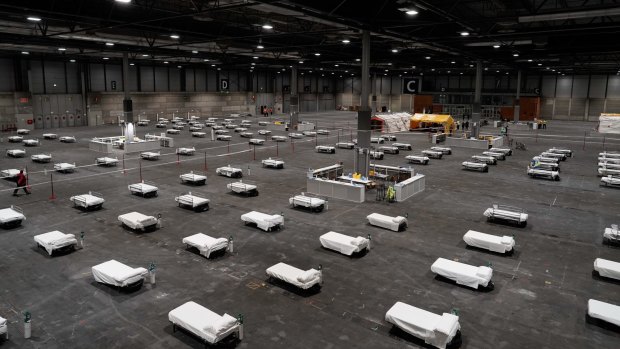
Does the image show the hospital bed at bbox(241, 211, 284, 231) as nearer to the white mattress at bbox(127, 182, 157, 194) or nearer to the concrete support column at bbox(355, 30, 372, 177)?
the white mattress at bbox(127, 182, 157, 194)

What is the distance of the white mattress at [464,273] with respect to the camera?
13.5 meters

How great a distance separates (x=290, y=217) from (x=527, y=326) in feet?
39.3

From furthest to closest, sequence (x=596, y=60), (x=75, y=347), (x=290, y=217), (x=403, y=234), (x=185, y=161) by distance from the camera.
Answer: (x=596, y=60), (x=185, y=161), (x=290, y=217), (x=403, y=234), (x=75, y=347)

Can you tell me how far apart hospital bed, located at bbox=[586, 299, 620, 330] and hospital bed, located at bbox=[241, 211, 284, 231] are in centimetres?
1181

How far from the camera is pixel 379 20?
23.5 m

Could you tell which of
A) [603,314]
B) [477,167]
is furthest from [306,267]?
[477,167]

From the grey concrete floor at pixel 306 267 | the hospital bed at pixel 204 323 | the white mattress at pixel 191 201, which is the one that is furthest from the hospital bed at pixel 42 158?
the hospital bed at pixel 204 323

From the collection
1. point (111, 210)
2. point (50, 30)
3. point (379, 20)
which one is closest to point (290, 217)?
point (111, 210)

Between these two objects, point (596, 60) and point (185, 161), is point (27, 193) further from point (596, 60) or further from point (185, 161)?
point (596, 60)

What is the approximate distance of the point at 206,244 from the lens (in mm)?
15875

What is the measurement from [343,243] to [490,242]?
5.81 m

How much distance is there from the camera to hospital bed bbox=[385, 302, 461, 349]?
34.0 ft

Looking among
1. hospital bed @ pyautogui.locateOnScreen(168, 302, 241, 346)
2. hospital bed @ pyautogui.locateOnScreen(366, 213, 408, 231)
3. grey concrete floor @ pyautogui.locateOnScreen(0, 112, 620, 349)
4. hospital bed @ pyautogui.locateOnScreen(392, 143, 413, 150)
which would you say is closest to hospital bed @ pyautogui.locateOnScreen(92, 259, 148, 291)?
grey concrete floor @ pyautogui.locateOnScreen(0, 112, 620, 349)

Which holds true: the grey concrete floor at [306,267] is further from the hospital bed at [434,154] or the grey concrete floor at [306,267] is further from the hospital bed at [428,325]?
the hospital bed at [434,154]
